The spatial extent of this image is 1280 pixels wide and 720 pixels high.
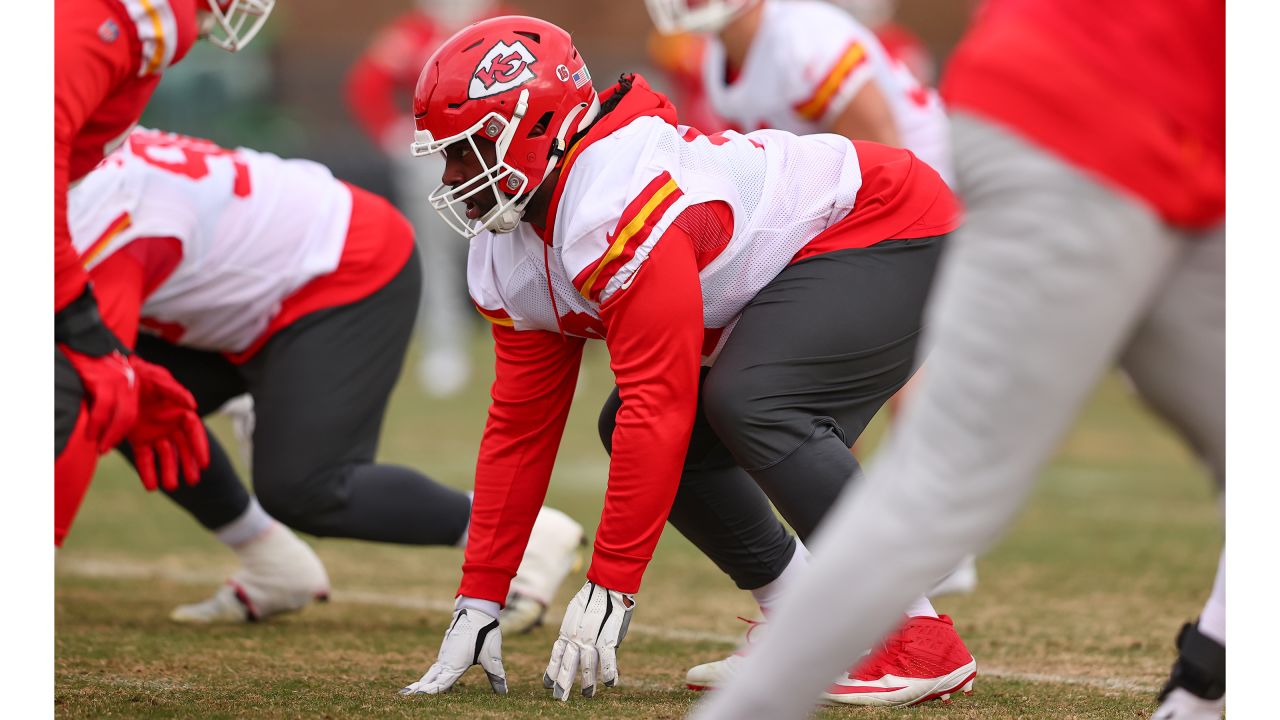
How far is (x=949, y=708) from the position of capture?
8.91ft

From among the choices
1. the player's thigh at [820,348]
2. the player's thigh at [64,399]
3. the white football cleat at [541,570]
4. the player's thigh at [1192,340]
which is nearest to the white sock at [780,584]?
the player's thigh at [820,348]

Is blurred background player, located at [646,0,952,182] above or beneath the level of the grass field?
above

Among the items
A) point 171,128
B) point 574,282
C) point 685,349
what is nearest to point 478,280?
point 574,282

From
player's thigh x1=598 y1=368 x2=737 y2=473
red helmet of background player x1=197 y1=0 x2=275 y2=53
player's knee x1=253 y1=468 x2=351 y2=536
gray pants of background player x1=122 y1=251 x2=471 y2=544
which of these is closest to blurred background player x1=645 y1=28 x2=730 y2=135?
gray pants of background player x1=122 y1=251 x2=471 y2=544

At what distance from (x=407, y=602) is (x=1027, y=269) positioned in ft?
8.90

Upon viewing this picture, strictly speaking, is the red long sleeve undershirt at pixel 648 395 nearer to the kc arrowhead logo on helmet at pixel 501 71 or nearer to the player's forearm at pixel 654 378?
the player's forearm at pixel 654 378

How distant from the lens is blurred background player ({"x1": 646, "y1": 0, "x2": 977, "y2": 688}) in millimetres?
4348

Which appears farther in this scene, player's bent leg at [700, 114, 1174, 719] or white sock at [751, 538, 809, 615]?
white sock at [751, 538, 809, 615]

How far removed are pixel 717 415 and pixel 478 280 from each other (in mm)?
541

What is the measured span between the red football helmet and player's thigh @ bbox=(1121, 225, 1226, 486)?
115 centimetres

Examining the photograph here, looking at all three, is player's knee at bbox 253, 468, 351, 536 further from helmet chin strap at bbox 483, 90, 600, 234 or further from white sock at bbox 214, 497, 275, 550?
helmet chin strap at bbox 483, 90, 600, 234

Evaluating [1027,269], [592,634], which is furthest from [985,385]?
[592,634]

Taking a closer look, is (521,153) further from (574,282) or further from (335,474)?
(335,474)

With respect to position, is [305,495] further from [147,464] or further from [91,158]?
[91,158]
